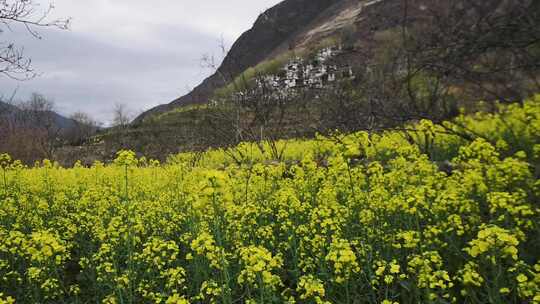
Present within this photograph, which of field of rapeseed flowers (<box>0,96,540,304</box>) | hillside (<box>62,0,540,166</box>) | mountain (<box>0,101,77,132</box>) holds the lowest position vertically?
field of rapeseed flowers (<box>0,96,540,304</box>)

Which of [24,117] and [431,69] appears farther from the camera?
[24,117]

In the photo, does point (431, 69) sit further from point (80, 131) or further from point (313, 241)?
point (80, 131)

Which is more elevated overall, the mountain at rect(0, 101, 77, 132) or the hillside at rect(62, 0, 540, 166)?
the mountain at rect(0, 101, 77, 132)

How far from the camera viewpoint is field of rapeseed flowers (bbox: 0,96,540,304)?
2816 millimetres

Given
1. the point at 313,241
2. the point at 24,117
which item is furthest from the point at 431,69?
the point at 24,117

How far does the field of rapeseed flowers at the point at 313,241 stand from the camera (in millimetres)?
2816

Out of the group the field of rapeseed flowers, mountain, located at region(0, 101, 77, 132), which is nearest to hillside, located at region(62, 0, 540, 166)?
the field of rapeseed flowers

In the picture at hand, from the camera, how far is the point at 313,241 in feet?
11.8

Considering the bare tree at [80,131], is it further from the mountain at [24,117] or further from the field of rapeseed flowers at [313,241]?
the field of rapeseed flowers at [313,241]

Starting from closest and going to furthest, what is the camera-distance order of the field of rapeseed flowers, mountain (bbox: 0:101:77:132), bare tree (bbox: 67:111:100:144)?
the field of rapeseed flowers, mountain (bbox: 0:101:77:132), bare tree (bbox: 67:111:100:144)

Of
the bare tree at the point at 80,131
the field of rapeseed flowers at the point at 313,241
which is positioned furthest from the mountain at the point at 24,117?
the field of rapeseed flowers at the point at 313,241

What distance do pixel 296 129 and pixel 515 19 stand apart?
15.8 m

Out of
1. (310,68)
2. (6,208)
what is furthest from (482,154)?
(310,68)

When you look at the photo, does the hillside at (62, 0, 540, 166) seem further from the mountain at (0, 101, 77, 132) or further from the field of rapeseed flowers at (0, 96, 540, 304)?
the mountain at (0, 101, 77, 132)
